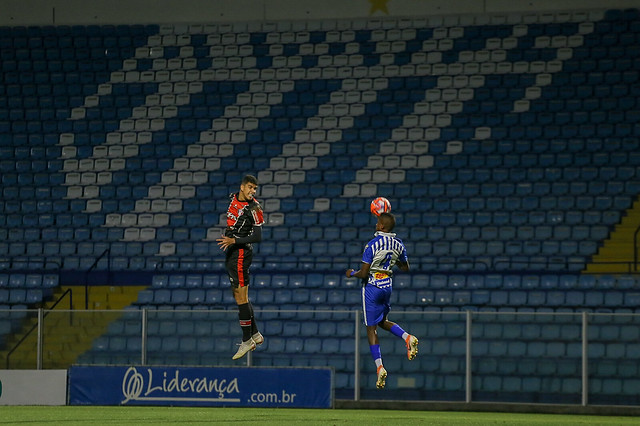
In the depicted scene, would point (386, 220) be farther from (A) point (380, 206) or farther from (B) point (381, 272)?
(B) point (381, 272)

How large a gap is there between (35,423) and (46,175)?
13.6m

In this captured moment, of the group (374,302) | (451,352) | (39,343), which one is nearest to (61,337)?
(39,343)

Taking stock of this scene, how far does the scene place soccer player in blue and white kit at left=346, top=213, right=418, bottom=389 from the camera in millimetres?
13070

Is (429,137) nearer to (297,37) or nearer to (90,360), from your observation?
(297,37)

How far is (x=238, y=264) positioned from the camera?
500 inches

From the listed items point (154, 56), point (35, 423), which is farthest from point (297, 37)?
point (35, 423)

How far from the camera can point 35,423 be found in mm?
12930

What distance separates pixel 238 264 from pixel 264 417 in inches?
106

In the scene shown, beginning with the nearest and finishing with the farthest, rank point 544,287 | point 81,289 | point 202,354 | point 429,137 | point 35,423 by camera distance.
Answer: point 35,423 < point 202,354 < point 544,287 < point 81,289 < point 429,137

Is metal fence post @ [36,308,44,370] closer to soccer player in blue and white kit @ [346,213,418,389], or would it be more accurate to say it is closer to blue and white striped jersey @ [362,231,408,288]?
soccer player in blue and white kit @ [346,213,418,389]

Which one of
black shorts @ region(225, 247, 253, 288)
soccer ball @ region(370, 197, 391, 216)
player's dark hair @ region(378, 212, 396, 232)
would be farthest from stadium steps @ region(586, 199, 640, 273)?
black shorts @ region(225, 247, 253, 288)

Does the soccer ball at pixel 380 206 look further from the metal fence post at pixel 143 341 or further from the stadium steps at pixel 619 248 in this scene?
the stadium steps at pixel 619 248

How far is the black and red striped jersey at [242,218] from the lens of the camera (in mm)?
12484

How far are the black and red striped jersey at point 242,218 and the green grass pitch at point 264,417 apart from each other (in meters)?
2.24
